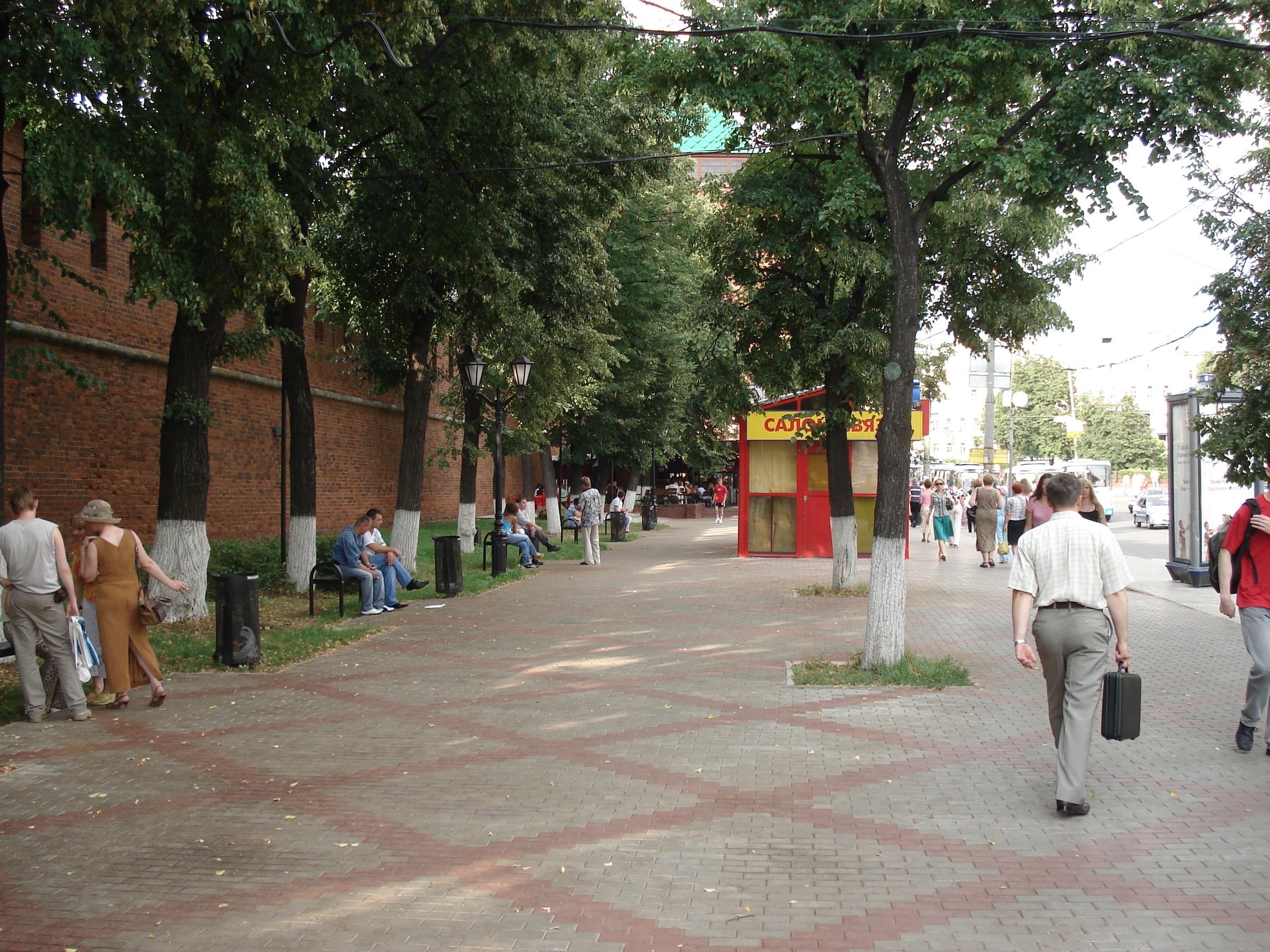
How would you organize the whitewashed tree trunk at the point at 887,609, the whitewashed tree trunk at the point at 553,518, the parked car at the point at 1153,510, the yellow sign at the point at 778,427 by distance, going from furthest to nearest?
the parked car at the point at 1153,510 → the whitewashed tree trunk at the point at 553,518 → the yellow sign at the point at 778,427 → the whitewashed tree trunk at the point at 887,609

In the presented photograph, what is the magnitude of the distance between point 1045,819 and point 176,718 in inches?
234

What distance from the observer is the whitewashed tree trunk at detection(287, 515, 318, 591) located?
15.6m

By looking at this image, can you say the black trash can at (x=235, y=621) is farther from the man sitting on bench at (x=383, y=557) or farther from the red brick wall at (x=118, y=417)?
the man sitting on bench at (x=383, y=557)

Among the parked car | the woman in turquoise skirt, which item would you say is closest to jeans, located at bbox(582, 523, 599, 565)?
the woman in turquoise skirt

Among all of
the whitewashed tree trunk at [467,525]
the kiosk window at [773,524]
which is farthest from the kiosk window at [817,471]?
the whitewashed tree trunk at [467,525]

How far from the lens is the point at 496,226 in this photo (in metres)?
15.3

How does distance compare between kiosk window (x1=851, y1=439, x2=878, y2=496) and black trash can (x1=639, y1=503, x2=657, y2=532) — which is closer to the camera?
kiosk window (x1=851, y1=439, x2=878, y2=496)

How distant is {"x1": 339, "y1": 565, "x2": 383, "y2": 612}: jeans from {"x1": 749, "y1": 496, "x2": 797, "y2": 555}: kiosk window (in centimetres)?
1078

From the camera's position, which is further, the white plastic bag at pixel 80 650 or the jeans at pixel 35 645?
the white plastic bag at pixel 80 650

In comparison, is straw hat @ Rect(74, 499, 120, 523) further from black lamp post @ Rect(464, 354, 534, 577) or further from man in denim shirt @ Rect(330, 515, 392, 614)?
black lamp post @ Rect(464, 354, 534, 577)

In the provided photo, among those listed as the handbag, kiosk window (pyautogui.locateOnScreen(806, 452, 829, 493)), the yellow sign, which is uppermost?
the yellow sign

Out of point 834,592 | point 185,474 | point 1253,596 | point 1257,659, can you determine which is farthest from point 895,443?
point 185,474

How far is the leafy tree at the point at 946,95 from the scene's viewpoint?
8805mm

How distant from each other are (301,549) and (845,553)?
8.15 metres
